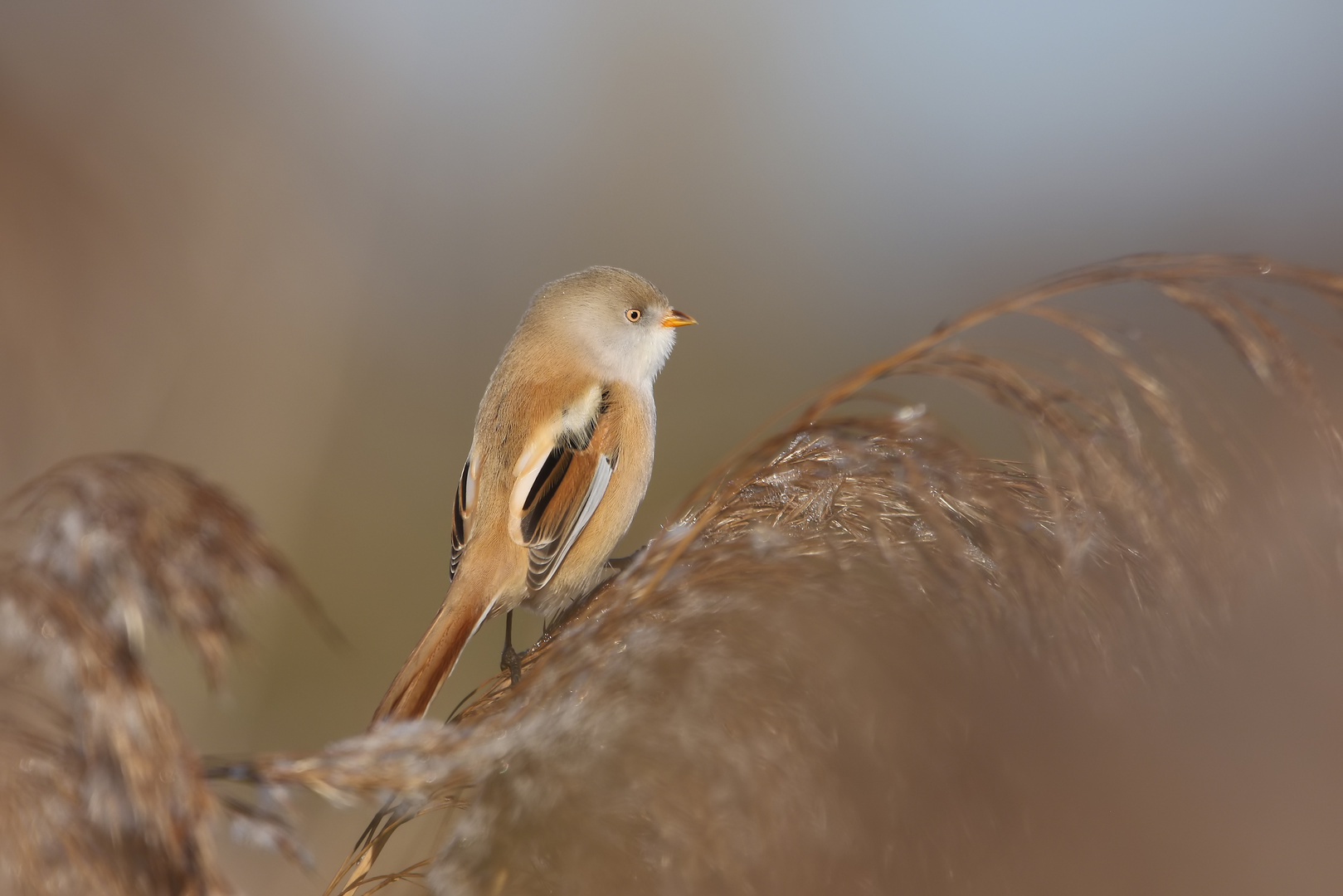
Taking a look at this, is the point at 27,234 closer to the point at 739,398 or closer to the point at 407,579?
the point at 407,579

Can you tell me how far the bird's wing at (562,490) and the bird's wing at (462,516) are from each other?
15cm

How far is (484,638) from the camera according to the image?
5270 mm

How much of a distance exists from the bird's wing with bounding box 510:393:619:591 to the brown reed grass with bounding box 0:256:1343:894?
2.25ft

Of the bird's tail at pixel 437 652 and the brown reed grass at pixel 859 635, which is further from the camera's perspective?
the bird's tail at pixel 437 652

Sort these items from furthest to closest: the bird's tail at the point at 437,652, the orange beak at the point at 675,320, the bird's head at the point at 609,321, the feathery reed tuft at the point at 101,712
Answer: the orange beak at the point at 675,320, the bird's head at the point at 609,321, the bird's tail at the point at 437,652, the feathery reed tuft at the point at 101,712

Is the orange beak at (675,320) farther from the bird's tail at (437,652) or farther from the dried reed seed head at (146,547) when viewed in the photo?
the dried reed seed head at (146,547)

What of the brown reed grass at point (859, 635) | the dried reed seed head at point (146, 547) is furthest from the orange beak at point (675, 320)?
the dried reed seed head at point (146, 547)

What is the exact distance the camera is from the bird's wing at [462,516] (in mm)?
2479

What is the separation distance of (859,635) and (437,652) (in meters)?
0.95

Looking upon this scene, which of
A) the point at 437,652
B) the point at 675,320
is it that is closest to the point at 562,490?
the point at 437,652

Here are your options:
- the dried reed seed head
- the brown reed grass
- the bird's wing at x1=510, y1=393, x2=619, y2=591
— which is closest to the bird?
the bird's wing at x1=510, y1=393, x2=619, y2=591

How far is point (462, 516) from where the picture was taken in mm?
2512

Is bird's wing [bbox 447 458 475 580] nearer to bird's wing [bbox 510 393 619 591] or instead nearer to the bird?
the bird

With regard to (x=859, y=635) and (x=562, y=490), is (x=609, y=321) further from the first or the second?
(x=859, y=635)
